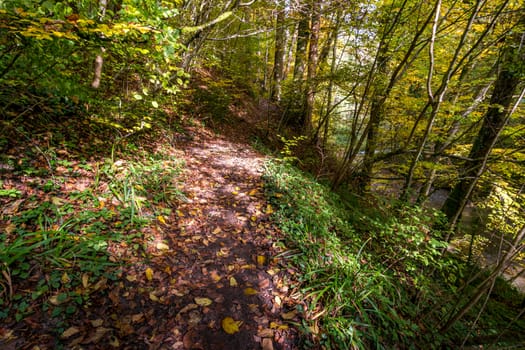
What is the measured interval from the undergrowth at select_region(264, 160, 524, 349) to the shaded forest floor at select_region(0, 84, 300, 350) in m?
0.29

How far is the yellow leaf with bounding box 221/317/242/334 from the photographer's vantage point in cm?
194

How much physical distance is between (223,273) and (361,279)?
5.72 feet

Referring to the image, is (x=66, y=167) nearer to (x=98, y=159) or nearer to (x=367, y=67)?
(x=98, y=159)

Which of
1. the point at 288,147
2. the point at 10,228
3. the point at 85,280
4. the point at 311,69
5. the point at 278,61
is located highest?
the point at 278,61

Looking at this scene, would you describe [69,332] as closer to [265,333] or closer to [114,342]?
[114,342]

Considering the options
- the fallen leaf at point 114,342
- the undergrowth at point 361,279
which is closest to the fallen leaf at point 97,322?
the fallen leaf at point 114,342

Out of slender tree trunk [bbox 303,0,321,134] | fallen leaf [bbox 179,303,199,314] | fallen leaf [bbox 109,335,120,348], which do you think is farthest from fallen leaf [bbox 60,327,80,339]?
slender tree trunk [bbox 303,0,321,134]

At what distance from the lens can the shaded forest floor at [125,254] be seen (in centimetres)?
172

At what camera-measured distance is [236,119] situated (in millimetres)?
8320

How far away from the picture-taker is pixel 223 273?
2.46 meters

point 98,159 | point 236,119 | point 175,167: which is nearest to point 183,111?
point 236,119

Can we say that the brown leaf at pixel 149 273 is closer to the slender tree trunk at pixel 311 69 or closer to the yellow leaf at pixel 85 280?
the yellow leaf at pixel 85 280

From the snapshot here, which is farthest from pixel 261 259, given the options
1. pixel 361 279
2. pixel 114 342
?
pixel 114 342

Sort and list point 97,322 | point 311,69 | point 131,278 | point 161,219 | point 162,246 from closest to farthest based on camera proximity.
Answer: point 97,322 < point 131,278 < point 162,246 < point 161,219 < point 311,69
